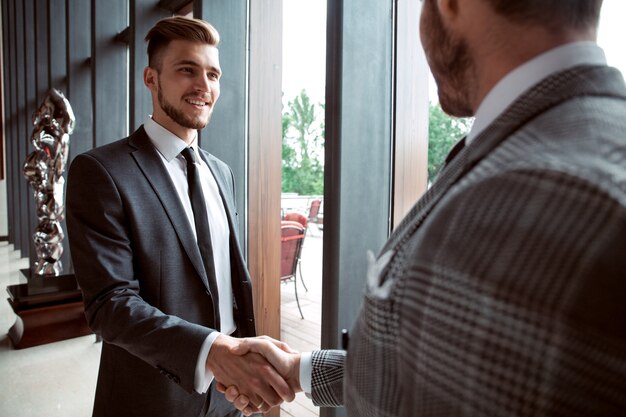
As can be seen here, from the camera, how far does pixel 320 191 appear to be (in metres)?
1.87

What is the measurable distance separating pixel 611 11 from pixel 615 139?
3.17 ft

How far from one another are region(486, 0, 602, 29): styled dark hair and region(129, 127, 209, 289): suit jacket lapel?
1.16 meters

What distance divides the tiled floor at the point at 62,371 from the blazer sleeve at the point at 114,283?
5.74ft

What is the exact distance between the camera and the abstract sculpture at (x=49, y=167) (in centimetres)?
434

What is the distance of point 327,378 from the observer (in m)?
1.17

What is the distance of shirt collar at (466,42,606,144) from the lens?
556 mm

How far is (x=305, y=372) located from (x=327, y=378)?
0.15 meters

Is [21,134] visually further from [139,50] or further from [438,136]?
[438,136]

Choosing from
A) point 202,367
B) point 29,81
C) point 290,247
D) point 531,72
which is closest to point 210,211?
point 202,367

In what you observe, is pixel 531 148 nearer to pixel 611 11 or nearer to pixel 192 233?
pixel 611 11

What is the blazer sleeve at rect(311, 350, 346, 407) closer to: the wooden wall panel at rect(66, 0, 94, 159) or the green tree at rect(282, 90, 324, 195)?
the green tree at rect(282, 90, 324, 195)

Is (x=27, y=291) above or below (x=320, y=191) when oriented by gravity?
below

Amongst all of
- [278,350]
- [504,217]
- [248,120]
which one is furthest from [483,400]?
[248,120]

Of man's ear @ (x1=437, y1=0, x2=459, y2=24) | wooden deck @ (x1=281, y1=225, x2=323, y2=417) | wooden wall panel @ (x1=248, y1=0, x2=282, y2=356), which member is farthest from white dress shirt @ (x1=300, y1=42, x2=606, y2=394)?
wooden deck @ (x1=281, y1=225, x2=323, y2=417)
